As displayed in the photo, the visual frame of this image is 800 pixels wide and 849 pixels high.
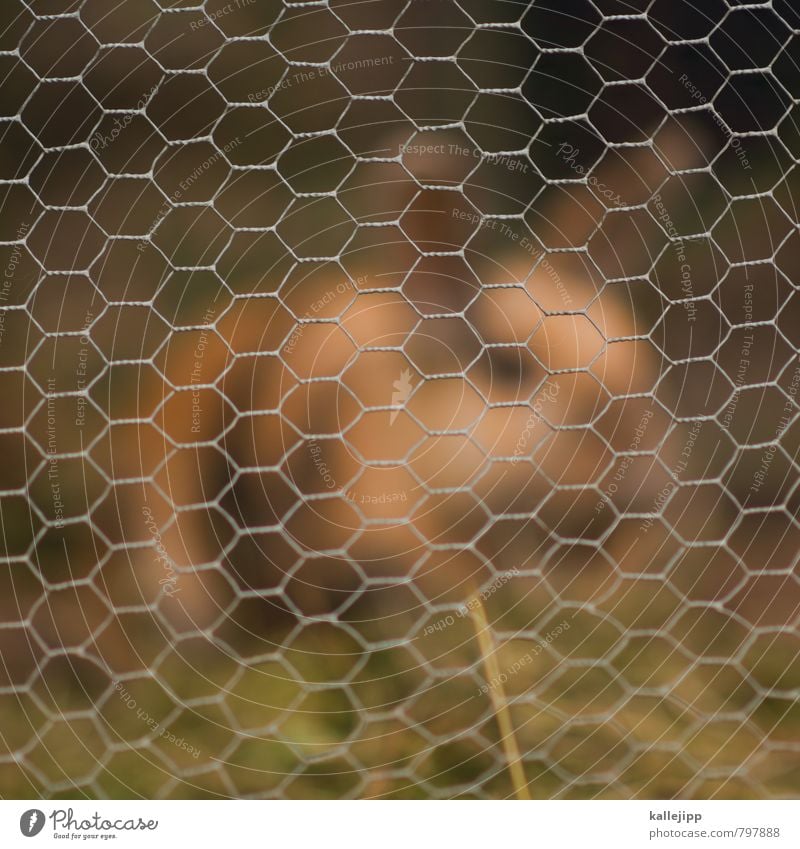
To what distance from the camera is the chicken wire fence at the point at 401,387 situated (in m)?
0.67

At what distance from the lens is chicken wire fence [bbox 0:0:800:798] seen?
0.67m
